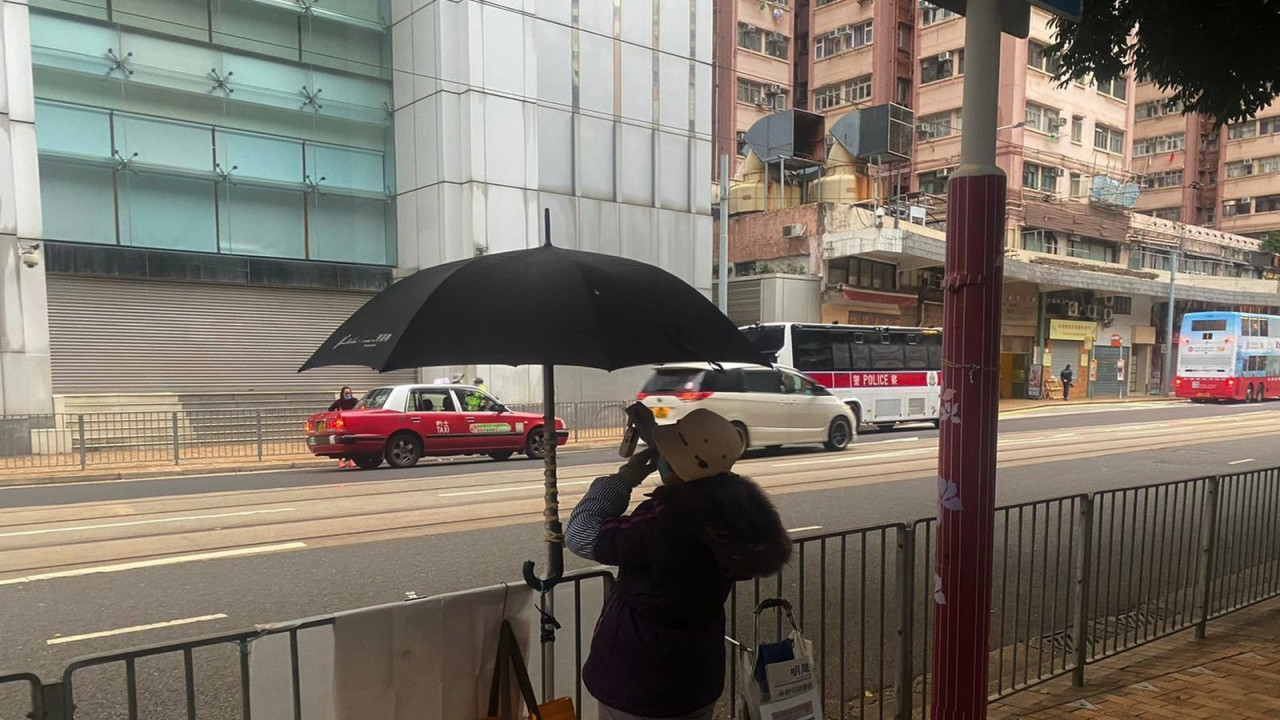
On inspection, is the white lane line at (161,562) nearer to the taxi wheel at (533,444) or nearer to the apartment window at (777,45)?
the taxi wheel at (533,444)

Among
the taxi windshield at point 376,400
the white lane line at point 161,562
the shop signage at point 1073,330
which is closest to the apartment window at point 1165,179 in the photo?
the shop signage at point 1073,330

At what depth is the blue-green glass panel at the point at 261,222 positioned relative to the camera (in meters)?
19.6

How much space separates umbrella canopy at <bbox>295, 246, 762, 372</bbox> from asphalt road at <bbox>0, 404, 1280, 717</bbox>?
1.53 meters

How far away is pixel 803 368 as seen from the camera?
1989 centimetres

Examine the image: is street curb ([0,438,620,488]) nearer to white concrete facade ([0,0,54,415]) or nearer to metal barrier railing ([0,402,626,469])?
metal barrier railing ([0,402,626,469])

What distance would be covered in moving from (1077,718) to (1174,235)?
1991 inches

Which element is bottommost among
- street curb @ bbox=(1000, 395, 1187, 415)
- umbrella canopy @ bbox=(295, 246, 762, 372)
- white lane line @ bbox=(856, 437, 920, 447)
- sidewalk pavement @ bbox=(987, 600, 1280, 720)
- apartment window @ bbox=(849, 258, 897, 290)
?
street curb @ bbox=(1000, 395, 1187, 415)

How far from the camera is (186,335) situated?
18.9m

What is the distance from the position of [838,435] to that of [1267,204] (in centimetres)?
5492

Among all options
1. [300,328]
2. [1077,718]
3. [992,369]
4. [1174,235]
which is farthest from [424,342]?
[1174,235]

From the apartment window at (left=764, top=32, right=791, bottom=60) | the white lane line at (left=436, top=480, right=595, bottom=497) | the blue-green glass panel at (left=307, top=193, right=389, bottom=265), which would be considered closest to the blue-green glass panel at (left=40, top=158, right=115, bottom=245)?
the blue-green glass panel at (left=307, top=193, right=389, bottom=265)

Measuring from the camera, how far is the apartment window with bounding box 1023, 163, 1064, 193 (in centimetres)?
3556

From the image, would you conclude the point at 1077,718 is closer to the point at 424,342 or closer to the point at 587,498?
the point at 587,498

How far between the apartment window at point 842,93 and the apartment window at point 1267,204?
33.4 meters
